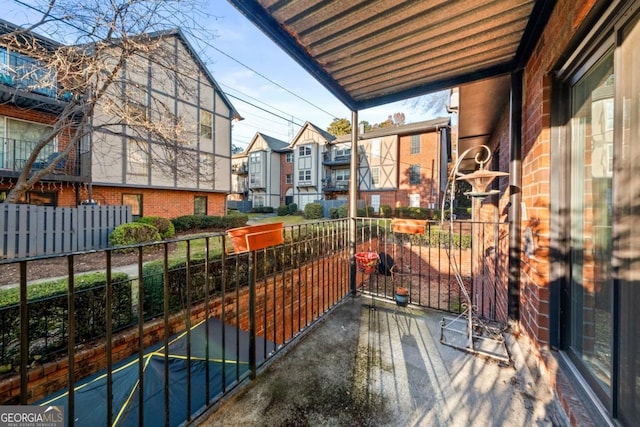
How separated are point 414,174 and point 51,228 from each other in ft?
62.0

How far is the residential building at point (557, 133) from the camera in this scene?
3.63ft

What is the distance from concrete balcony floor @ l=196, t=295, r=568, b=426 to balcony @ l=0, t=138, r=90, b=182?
33.5 ft

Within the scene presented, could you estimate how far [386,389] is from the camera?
1.73 meters

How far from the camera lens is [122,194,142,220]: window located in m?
10.3

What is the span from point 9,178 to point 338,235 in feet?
36.1

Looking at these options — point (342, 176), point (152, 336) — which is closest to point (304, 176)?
point (342, 176)

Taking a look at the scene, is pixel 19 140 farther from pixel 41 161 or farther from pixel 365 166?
pixel 365 166

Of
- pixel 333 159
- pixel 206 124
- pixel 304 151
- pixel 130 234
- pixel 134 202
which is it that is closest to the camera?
pixel 130 234

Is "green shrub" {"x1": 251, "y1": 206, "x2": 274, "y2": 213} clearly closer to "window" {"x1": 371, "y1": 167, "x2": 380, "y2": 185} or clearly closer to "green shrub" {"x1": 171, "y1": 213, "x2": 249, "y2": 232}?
"window" {"x1": 371, "y1": 167, "x2": 380, "y2": 185}

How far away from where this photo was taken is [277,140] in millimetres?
26641

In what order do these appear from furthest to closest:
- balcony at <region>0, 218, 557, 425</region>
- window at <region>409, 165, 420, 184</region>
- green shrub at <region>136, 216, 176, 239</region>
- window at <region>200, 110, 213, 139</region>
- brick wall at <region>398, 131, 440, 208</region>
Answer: window at <region>409, 165, 420, 184</region> < brick wall at <region>398, 131, 440, 208</region> < window at <region>200, 110, 213, 139</region> < green shrub at <region>136, 216, 176, 239</region> < balcony at <region>0, 218, 557, 425</region>

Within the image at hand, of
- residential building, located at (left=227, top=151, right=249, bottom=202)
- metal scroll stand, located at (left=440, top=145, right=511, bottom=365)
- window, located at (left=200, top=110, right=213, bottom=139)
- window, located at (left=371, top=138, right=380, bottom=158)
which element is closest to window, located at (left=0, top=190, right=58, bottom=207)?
window, located at (left=200, top=110, right=213, bottom=139)

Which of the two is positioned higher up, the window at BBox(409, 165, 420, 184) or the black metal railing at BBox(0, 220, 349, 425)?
the window at BBox(409, 165, 420, 184)

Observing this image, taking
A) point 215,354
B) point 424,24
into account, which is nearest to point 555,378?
point 424,24
